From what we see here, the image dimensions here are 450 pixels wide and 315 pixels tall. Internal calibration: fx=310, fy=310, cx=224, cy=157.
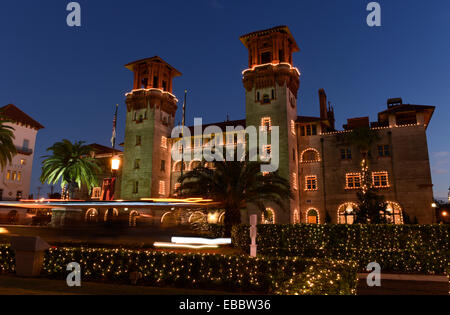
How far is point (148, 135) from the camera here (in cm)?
5391

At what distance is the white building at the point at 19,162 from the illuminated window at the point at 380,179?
6180cm

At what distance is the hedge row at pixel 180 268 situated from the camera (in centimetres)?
1200

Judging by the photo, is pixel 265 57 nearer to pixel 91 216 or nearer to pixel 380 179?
pixel 380 179

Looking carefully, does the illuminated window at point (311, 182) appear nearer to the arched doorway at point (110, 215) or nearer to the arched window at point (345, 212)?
the arched window at point (345, 212)

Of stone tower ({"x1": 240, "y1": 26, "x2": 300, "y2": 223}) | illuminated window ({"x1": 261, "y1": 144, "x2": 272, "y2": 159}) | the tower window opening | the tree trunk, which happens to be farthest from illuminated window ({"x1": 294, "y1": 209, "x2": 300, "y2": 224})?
the tower window opening

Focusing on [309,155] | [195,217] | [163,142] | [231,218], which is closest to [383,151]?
[309,155]

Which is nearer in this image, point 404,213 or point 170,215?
point 170,215

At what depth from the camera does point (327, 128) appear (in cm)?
4828

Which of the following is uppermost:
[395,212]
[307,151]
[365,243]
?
[307,151]

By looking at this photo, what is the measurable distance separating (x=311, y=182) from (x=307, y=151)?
191 inches

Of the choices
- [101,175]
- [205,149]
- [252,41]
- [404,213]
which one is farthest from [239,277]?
[101,175]

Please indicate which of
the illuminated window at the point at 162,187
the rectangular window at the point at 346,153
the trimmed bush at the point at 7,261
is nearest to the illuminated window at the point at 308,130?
the rectangular window at the point at 346,153
